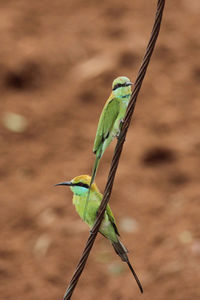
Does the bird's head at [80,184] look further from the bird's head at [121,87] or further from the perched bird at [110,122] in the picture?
the bird's head at [121,87]

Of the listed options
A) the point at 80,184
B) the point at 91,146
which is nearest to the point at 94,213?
the point at 80,184

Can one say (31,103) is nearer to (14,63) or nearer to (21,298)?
(14,63)

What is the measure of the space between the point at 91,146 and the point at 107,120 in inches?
203

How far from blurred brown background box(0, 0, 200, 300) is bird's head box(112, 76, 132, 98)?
11.1ft

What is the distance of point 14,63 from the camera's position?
840cm

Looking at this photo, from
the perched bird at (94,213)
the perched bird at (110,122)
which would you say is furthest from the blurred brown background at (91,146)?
the perched bird at (110,122)

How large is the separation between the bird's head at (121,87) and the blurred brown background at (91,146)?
11.1 feet

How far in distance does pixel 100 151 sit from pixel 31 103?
5909mm

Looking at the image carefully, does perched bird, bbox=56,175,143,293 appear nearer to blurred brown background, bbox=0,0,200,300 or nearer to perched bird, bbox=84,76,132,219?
perched bird, bbox=84,76,132,219

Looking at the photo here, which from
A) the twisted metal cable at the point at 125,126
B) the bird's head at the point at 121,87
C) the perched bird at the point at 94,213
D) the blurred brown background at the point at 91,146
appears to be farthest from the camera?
the blurred brown background at the point at 91,146

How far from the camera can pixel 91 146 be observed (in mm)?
7465

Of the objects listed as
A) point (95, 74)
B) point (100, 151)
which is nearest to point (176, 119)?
point (95, 74)

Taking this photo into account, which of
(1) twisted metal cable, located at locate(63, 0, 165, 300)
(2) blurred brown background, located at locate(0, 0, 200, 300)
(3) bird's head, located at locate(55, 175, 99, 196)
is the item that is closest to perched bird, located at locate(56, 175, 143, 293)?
(3) bird's head, located at locate(55, 175, 99, 196)

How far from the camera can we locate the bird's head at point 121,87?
6.88 feet
